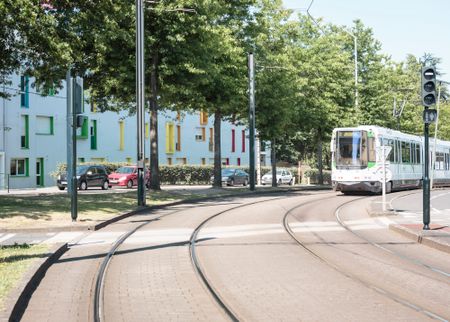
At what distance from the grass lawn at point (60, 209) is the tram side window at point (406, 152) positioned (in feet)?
43.3

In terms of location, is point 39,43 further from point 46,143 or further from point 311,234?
point 46,143

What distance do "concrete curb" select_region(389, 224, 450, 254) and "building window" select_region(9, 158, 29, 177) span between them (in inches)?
1451

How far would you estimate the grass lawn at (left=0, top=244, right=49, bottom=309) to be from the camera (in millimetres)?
7199

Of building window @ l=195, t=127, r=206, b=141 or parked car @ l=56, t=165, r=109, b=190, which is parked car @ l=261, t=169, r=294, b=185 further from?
parked car @ l=56, t=165, r=109, b=190

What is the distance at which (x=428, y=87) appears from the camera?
13.0 m

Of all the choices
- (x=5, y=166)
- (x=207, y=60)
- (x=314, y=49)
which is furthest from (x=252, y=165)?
(x=5, y=166)

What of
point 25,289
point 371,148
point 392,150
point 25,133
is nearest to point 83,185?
point 25,133

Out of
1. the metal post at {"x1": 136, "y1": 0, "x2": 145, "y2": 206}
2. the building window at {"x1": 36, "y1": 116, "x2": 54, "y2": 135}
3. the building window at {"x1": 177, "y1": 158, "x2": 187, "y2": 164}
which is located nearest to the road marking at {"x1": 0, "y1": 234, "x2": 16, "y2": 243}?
the metal post at {"x1": 136, "y1": 0, "x2": 145, "y2": 206}

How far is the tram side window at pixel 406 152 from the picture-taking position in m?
33.6

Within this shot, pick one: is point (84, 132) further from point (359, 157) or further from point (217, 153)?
point (359, 157)

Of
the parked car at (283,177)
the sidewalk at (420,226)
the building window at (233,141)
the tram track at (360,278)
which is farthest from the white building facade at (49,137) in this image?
the tram track at (360,278)

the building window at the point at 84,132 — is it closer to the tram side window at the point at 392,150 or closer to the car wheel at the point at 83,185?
the car wheel at the point at 83,185

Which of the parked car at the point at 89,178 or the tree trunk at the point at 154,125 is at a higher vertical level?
the tree trunk at the point at 154,125

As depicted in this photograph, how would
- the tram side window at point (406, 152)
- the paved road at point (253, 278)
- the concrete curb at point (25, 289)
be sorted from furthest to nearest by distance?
the tram side window at point (406, 152) < the paved road at point (253, 278) < the concrete curb at point (25, 289)
